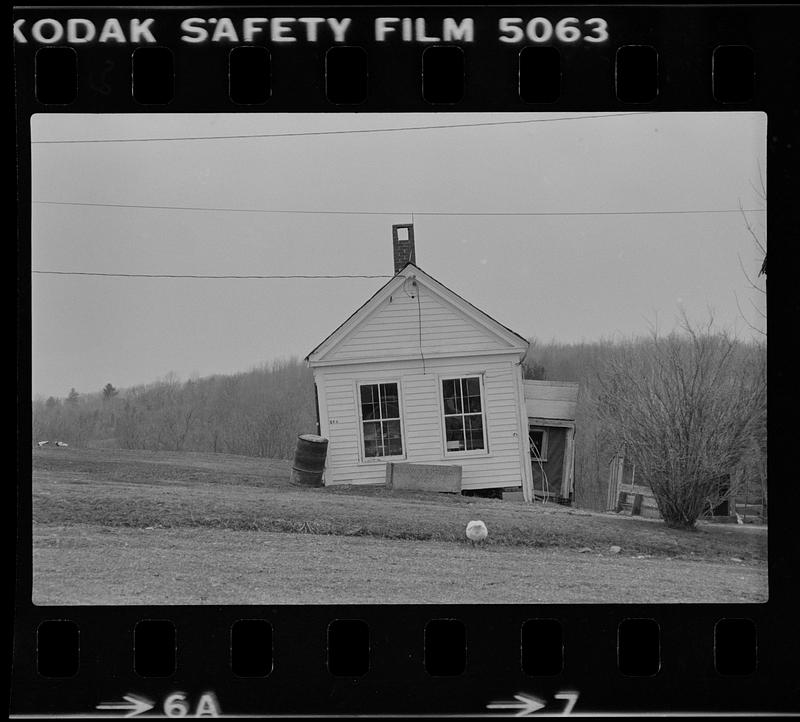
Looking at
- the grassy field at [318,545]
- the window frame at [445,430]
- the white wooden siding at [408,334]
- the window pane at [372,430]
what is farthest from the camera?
the window frame at [445,430]

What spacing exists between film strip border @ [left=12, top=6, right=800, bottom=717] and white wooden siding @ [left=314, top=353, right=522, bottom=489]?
2.34 meters

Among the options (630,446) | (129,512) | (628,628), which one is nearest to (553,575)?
(628,628)

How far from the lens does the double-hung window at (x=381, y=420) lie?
10.7m

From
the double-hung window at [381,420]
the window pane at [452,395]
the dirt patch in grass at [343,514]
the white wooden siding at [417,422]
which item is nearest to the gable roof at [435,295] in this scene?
the white wooden siding at [417,422]

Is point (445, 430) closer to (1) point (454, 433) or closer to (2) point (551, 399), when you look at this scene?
(1) point (454, 433)

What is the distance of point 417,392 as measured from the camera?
1073cm

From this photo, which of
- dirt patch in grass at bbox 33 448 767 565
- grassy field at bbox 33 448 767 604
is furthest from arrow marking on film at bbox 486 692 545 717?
dirt patch in grass at bbox 33 448 767 565

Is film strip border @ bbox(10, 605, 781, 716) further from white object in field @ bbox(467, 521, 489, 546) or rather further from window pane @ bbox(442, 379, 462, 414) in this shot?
window pane @ bbox(442, 379, 462, 414)

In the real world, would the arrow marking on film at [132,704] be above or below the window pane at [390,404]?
below

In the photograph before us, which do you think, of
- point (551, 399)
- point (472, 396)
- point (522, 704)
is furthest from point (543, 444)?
point (522, 704)

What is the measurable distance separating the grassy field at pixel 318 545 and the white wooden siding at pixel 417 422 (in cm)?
24

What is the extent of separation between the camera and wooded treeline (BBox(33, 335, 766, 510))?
404 inches

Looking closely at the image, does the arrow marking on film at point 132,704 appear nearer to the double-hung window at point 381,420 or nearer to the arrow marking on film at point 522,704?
the arrow marking on film at point 522,704

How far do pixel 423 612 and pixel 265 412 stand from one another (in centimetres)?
320
